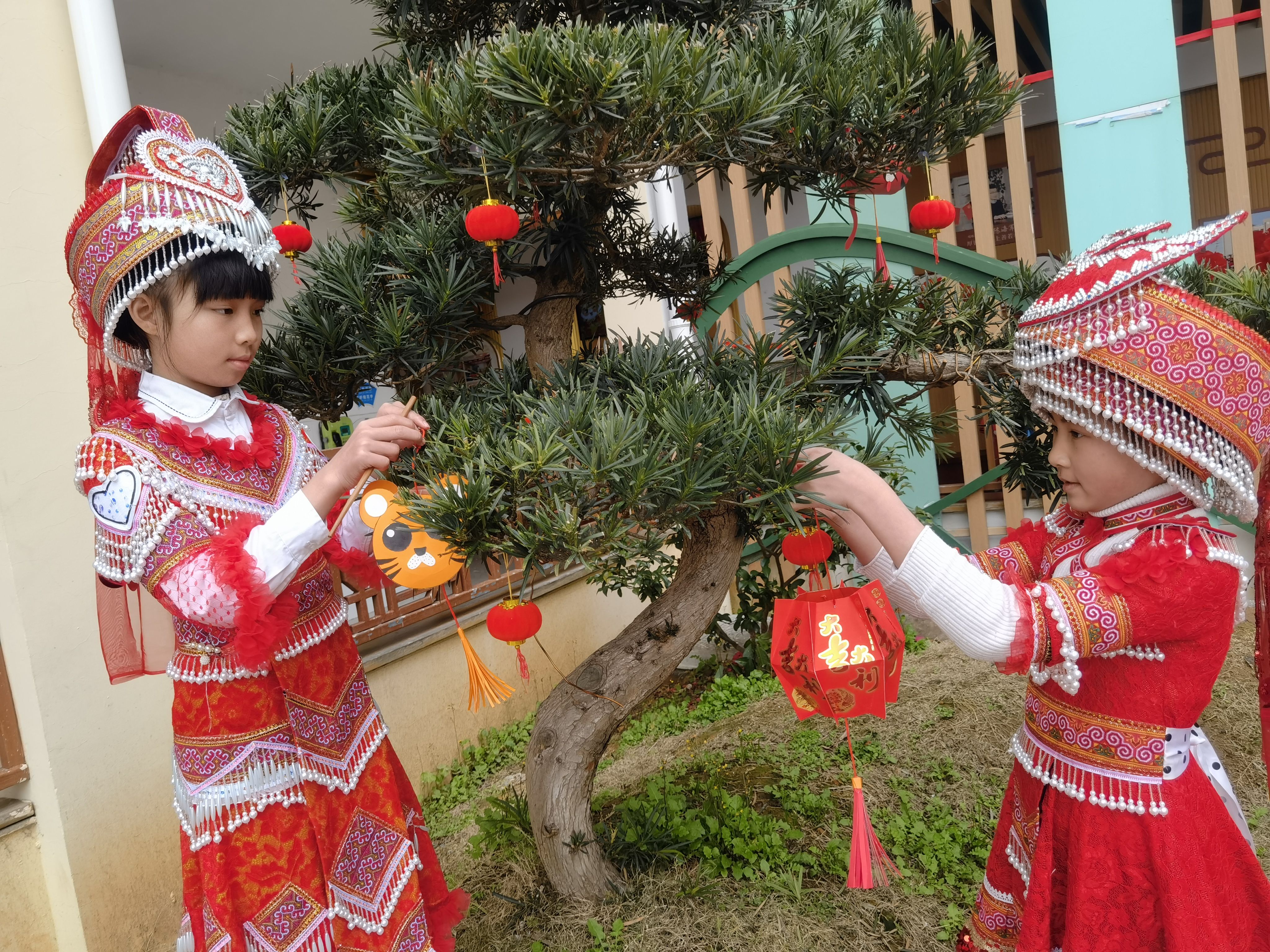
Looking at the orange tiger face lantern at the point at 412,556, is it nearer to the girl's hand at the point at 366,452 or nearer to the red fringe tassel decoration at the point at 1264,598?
the girl's hand at the point at 366,452

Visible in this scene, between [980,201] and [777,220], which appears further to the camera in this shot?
[777,220]

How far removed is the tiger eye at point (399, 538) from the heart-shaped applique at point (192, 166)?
550 millimetres

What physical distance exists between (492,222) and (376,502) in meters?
0.40

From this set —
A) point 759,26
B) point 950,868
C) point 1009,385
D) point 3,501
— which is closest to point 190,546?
point 3,501

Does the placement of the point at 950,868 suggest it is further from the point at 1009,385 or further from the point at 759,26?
the point at 759,26

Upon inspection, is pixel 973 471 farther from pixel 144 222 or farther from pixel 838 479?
pixel 144 222

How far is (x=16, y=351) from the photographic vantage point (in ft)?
6.25

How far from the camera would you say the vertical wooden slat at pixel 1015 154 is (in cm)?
316

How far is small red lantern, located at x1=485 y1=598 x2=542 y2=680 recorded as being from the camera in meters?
1.11

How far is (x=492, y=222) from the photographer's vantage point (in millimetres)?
1168

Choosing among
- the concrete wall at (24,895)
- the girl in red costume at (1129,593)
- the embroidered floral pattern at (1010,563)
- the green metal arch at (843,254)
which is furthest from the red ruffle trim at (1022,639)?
the concrete wall at (24,895)

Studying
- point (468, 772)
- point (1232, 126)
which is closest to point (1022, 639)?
point (468, 772)

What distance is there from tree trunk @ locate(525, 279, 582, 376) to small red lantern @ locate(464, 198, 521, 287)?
436mm

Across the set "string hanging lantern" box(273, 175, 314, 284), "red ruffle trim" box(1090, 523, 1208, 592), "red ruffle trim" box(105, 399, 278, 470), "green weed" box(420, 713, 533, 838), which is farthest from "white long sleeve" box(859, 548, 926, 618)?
"green weed" box(420, 713, 533, 838)
